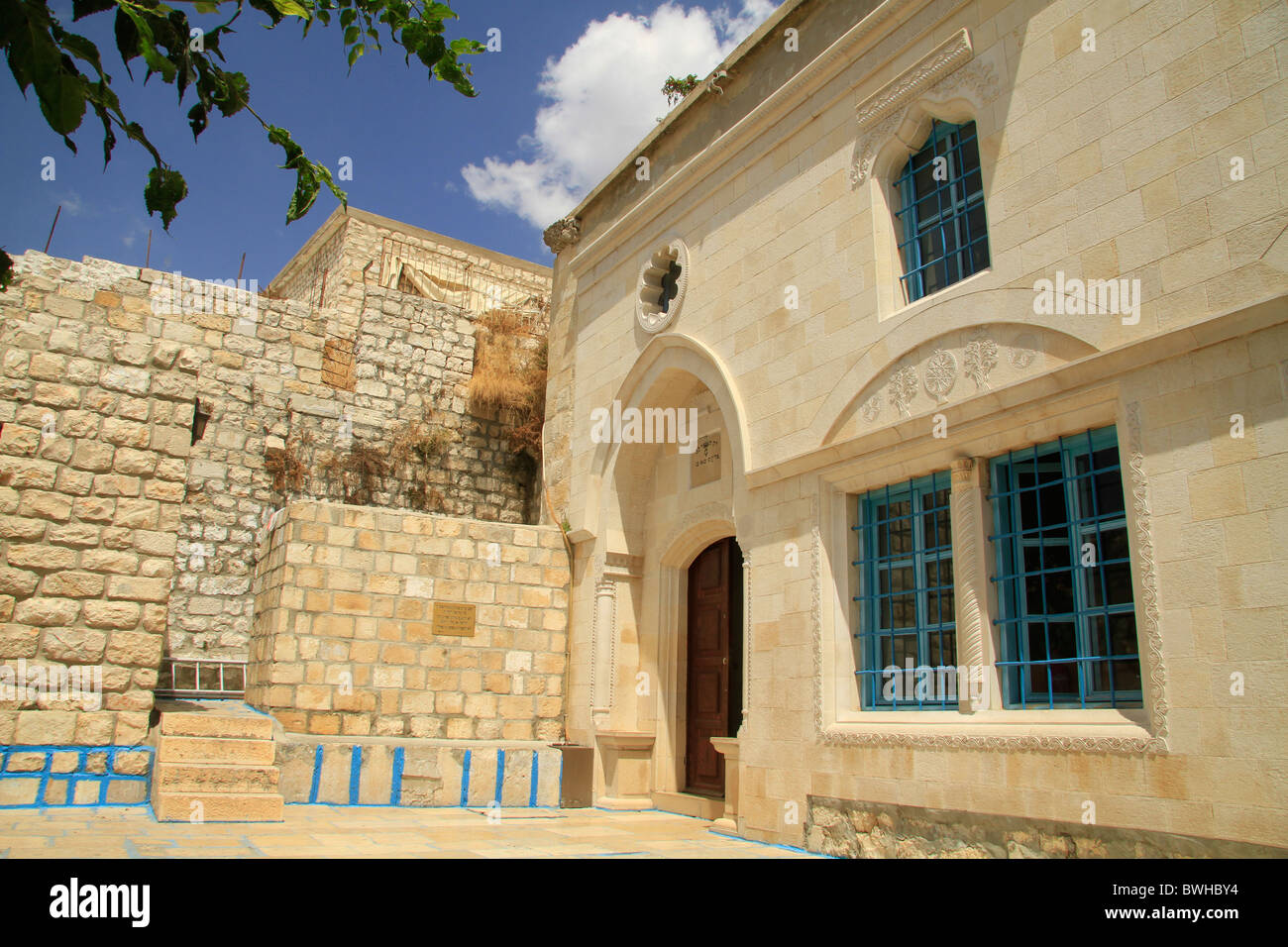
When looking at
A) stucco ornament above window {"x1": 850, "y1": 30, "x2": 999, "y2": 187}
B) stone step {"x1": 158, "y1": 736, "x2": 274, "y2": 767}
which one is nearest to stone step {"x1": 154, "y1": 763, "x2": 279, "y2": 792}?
stone step {"x1": 158, "y1": 736, "x2": 274, "y2": 767}

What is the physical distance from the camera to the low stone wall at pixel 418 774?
7.78 metres

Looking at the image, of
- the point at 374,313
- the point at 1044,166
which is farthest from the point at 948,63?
the point at 374,313

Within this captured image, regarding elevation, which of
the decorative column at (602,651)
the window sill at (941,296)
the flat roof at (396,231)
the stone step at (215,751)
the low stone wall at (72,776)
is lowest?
the low stone wall at (72,776)

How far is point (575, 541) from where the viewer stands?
10.4 meters

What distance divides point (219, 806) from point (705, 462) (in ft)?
17.4

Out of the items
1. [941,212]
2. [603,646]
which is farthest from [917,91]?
[603,646]

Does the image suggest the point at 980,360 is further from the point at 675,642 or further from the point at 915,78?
the point at 675,642

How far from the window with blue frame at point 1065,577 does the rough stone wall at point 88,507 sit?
607 centimetres

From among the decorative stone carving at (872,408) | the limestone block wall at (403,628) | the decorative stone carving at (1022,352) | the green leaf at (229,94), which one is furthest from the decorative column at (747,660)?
the green leaf at (229,94)

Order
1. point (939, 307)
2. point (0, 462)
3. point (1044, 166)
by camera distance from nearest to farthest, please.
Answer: point (1044, 166), point (939, 307), point (0, 462)

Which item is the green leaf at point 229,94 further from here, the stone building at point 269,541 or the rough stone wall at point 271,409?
the rough stone wall at point 271,409

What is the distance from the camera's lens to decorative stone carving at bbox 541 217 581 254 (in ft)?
37.3
